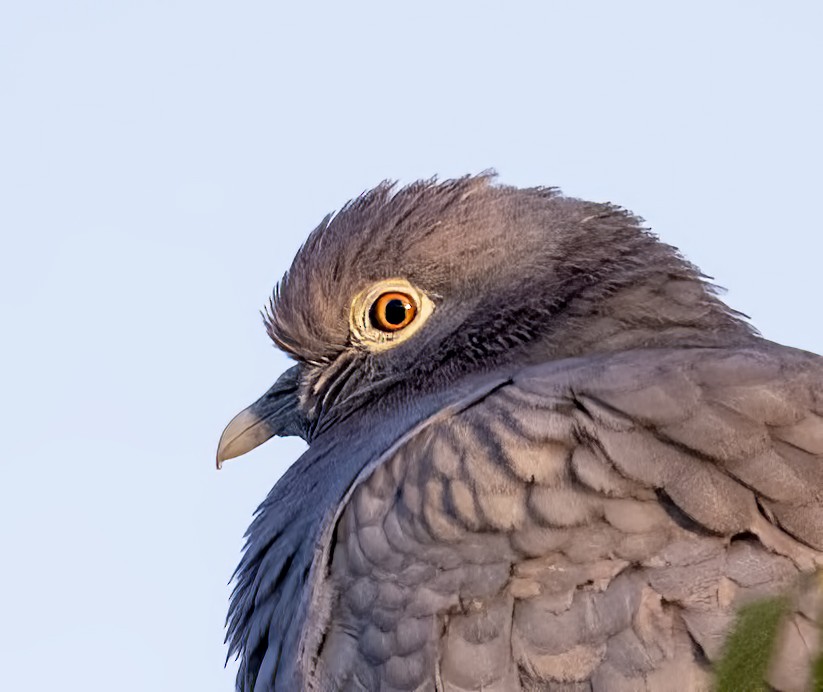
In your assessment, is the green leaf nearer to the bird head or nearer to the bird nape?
the bird nape

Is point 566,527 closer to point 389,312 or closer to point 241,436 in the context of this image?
point 389,312

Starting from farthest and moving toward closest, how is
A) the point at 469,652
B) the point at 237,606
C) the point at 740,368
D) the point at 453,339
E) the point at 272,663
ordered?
the point at 453,339
the point at 237,606
the point at 272,663
the point at 740,368
the point at 469,652

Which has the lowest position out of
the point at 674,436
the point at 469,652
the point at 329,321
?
the point at 469,652

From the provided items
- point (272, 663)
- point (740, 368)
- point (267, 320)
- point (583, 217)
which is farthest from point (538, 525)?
point (267, 320)

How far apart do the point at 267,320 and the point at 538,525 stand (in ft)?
9.83

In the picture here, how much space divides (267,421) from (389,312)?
0.96m

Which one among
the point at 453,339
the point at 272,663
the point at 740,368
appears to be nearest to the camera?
the point at 740,368

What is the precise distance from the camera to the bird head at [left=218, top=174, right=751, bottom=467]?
18.2ft

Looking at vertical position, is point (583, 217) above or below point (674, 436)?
above

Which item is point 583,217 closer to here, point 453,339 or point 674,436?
point 453,339

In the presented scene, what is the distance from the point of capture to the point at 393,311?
20.0ft

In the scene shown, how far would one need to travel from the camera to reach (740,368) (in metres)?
4.36

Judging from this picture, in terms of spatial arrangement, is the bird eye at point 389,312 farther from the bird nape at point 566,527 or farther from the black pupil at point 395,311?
the bird nape at point 566,527

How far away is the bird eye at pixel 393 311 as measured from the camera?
6.06 m
